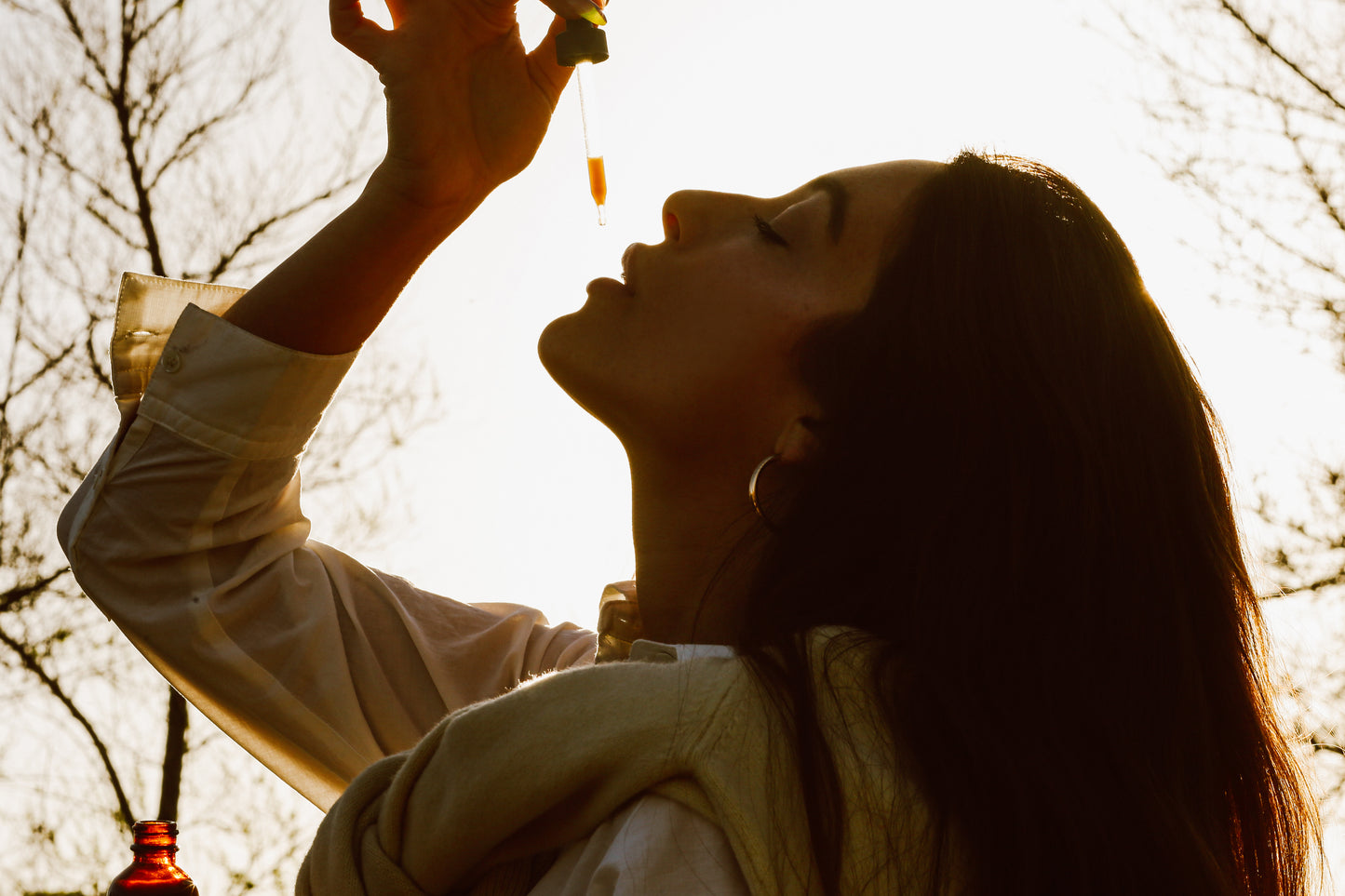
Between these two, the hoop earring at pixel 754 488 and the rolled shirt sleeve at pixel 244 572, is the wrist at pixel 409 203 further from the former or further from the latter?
the hoop earring at pixel 754 488

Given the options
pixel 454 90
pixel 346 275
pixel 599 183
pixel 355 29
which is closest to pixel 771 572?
pixel 599 183

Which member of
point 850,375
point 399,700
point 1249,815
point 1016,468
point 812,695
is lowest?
point 1249,815

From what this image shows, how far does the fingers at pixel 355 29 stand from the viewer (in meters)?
1.79

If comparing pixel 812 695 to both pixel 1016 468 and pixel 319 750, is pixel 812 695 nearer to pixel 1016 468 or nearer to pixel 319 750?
pixel 1016 468

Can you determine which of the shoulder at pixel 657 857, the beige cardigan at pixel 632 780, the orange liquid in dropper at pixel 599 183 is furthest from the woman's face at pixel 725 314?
the shoulder at pixel 657 857

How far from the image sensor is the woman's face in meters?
1.49

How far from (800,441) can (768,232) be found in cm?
29

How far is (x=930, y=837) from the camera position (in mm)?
1046

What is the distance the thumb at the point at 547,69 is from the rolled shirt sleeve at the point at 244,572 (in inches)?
21.1

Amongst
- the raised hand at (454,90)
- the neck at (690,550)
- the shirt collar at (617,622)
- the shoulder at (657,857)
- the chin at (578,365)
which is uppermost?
the raised hand at (454,90)

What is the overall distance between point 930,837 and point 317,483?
5686 millimetres

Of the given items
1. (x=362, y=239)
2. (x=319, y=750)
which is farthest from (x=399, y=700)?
(x=362, y=239)

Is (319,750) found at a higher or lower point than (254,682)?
lower

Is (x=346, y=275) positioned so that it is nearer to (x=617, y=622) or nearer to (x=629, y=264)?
(x=629, y=264)
